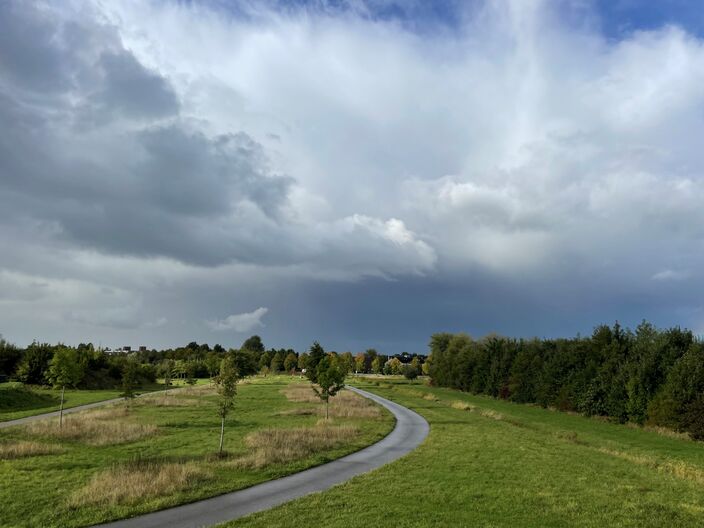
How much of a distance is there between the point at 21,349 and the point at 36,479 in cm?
7629

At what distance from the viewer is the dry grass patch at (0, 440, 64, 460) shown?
76.6 ft

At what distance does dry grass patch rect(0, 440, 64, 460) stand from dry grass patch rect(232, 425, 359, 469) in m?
9.80

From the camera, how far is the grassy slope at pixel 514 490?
48.7 ft

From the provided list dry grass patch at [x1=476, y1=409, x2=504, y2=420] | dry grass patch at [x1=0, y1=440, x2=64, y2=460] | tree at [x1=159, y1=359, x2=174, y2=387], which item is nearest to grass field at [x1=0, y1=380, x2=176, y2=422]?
tree at [x1=159, y1=359, x2=174, y2=387]

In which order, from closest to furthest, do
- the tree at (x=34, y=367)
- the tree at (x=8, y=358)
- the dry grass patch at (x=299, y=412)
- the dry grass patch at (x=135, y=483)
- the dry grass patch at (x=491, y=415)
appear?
1. the dry grass patch at (x=135, y=483)
2. the dry grass patch at (x=299, y=412)
3. the dry grass patch at (x=491, y=415)
4. the tree at (x=34, y=367)
5. the tree at (x=8, y=358)

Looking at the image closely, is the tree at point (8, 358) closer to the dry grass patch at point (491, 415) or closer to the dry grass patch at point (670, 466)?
the dry grass patch at point (491, 415)

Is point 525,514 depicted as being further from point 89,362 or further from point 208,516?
point 89,362

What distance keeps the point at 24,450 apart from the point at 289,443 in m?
13.0

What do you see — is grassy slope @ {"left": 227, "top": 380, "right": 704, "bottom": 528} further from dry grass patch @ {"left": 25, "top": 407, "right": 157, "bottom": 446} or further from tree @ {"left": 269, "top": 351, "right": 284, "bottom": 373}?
tree @ {"left": 269, "top": 351, "right": 284, "bottom": 373}

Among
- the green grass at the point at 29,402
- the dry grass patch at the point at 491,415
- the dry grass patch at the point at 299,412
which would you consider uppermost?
the dry grass patch at the point at 491,415

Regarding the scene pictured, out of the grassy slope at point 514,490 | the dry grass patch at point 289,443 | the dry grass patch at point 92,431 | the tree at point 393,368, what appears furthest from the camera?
the tree at point 393,368

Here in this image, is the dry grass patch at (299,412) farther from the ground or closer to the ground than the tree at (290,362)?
closer to the ground

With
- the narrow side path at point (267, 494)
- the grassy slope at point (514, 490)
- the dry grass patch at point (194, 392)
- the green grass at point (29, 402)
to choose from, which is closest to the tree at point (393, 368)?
the dry grass patch at point (194, 392)

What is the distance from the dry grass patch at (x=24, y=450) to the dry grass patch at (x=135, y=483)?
6.83 meters
